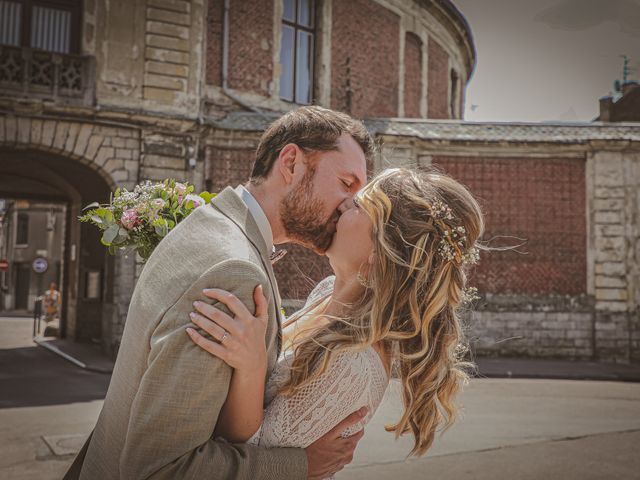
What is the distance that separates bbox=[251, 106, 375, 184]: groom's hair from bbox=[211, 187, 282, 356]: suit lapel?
0.28 meters

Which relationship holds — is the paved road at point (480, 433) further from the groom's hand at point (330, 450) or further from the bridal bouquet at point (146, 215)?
the bridal bouquet at point (146, 215)

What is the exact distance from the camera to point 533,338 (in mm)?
14852

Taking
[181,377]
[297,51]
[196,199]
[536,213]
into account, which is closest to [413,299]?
[181,377]

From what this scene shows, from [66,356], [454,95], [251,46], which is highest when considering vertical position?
[454,95]

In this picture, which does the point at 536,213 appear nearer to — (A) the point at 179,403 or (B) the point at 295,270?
(B) the point at 295,270

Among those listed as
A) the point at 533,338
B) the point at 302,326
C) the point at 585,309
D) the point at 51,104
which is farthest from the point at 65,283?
the point at 302,326

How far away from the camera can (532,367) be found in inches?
528

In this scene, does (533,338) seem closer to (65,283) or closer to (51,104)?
(51,104)

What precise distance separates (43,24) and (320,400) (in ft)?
48.2

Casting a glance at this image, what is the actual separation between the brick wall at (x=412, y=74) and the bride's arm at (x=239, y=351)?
19.2 metres

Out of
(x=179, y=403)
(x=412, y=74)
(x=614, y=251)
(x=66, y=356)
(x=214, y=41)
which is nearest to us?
(x=179, y=403)

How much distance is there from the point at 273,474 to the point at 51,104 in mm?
12627

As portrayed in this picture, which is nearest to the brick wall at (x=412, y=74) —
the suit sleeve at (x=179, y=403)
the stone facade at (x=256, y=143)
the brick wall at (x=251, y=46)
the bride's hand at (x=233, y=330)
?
the stone facade at (x=256, y=143)

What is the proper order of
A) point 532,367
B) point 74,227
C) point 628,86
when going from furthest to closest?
point 628,86 → point 74,227 → point 532,367
